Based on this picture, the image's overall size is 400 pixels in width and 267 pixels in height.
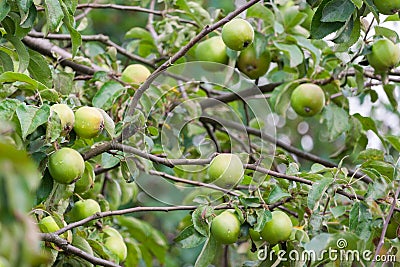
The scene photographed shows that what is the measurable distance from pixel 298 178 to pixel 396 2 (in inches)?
14.2

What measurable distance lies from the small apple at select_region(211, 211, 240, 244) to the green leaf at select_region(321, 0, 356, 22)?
39 centimetres

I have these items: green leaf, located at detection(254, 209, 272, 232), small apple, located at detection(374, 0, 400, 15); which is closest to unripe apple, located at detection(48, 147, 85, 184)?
green leaf, located at detection(254, 209, 272, 232)

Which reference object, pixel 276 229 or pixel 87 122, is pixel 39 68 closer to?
pixel 87 122

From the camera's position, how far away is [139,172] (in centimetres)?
132

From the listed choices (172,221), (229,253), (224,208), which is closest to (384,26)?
(224,208)

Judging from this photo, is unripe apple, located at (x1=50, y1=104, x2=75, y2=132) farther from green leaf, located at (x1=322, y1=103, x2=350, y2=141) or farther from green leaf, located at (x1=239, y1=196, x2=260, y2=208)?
green leaf, located at (x1=322, y1=103, x2=350, y2=141)

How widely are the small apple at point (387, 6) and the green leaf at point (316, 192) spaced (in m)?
0.32

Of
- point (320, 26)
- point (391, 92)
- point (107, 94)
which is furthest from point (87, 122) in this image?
point (391, 92)

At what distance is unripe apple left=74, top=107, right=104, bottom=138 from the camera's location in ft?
3.73

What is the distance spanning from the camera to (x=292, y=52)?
5.51ft

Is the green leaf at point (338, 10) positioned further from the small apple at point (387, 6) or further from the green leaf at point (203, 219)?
the green leaf at point (203, 219)

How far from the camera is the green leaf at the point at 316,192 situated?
3.82 feet

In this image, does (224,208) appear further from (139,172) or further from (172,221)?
(172,221)

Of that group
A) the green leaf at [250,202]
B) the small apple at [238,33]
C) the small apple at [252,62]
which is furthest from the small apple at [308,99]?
the green leaf at [250,202]
